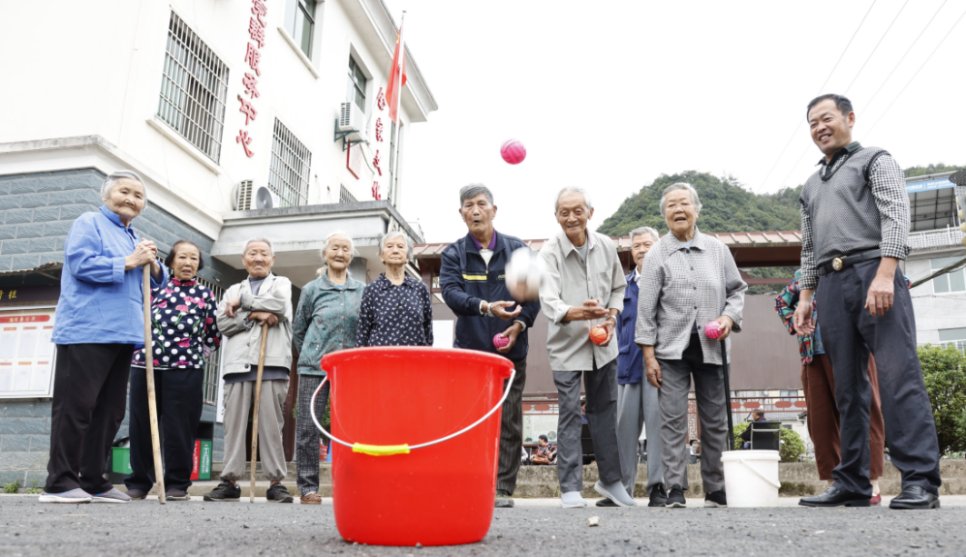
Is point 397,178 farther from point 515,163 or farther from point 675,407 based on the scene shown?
point 675,407

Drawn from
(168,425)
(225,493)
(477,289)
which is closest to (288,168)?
(168,425)

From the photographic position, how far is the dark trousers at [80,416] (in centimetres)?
379

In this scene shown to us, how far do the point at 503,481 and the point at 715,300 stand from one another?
152 centimetres

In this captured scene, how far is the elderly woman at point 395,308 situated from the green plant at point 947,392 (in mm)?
6352

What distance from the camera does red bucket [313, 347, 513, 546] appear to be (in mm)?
2053

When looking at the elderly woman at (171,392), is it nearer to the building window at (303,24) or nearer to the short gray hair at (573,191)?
the short gray hair at (573,191)

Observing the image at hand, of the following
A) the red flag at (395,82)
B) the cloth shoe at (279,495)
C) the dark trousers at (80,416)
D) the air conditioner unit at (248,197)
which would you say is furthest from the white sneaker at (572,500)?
the red flag at (395,82)

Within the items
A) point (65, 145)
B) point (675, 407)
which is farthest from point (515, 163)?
point (65, 145)

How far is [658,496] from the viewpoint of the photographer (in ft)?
13.0

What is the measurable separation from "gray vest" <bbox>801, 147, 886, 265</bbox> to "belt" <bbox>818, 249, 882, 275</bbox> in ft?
0.07

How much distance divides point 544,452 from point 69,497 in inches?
468

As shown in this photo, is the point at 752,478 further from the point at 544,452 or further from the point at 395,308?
the point at 544,452

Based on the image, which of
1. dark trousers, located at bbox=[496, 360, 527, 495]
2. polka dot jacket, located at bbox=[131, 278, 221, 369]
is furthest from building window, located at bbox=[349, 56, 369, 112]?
dark trousers, located at bbox=[496, 360, 527, 495]

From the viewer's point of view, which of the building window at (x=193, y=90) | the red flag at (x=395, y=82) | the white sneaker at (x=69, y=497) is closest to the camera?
the white sneaker at (x=69, y=497)
